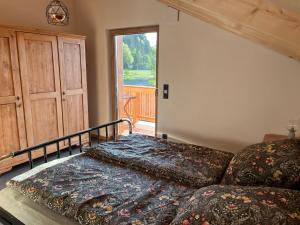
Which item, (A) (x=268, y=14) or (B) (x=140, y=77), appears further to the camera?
(B) (x=140, y=77)

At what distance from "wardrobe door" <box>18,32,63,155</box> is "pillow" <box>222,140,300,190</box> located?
2765 millimetres

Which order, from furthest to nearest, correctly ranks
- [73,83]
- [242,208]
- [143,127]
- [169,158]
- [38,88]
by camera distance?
[143,127], [73,83], [38,88], [169,158], [242,208]

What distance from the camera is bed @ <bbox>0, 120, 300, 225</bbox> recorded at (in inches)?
40.1

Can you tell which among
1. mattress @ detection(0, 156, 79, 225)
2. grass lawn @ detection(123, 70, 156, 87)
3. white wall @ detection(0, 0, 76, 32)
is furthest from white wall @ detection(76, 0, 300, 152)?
mattress @ detection(0, 156, 79, 225)

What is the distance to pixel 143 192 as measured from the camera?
4.87 feet

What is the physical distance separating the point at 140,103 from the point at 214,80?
2681 mm

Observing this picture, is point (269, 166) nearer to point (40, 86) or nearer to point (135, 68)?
point (40, 86)

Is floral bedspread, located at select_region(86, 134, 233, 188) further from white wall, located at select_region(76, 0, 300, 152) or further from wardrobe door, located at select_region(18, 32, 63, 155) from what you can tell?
wardrobe door, located at select_region(18, 32, 63, 155)

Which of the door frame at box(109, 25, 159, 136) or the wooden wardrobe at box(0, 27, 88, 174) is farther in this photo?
the door frame at box(109, 25, 159, 136)

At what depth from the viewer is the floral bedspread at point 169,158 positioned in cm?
169

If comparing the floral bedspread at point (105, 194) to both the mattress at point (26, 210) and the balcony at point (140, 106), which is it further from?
the balcony at point (140, 106)

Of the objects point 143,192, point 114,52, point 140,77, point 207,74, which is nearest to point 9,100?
point 114,52

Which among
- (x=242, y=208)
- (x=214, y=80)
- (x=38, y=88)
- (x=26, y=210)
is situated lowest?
(x=26, y=210)

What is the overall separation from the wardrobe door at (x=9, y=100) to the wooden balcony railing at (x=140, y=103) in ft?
7.56
